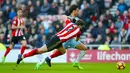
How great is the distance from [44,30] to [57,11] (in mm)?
1808

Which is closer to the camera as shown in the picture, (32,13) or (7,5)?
(32,13)

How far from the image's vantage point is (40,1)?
2970 cm

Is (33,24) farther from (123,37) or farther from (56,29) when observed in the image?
(123,37)

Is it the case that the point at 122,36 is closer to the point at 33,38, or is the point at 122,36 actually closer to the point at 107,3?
the point at 107,3

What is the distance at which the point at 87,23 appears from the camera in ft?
92.4

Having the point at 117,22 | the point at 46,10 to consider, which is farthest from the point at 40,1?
the point at 117,22

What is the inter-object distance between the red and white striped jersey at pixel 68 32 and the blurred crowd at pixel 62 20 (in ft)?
32.4

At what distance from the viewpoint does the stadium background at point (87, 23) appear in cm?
2539

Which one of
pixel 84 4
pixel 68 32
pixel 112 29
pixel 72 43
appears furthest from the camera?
pixel 84 4

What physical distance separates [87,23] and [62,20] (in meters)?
1.44

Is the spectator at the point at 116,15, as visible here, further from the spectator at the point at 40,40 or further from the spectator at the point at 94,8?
the spectator at the point at 40,40

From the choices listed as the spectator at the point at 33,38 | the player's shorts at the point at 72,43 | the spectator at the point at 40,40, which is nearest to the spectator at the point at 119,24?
the spectator at the point at 40,40

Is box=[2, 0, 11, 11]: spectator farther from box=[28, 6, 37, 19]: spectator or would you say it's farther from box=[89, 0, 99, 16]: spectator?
box=[89, 0, 99, 16]: spectator

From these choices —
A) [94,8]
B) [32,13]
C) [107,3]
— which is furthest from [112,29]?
[32,13]
